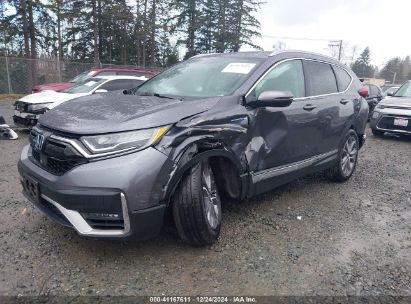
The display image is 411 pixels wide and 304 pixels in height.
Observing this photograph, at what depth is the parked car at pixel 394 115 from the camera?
878cm

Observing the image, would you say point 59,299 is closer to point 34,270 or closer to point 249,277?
point 34,270

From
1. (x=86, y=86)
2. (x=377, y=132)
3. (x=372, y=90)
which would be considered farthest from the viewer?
(x=372, y=90)

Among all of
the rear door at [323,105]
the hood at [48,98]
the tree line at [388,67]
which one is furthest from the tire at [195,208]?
the tree line at [388,67]

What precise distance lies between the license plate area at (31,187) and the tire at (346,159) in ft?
12.3

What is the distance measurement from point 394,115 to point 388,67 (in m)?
67.7

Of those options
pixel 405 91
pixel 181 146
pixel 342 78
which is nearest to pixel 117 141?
pixel 181 146

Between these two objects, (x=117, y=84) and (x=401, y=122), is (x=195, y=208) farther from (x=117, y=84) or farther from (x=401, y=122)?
(x=401, y=122)

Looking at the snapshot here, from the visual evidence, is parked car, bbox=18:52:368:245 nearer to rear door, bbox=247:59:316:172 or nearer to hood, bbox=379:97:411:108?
rear door, bbox=247:59:316:172

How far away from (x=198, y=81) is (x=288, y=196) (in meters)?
1.88

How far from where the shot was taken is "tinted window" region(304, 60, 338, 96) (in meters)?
4.20

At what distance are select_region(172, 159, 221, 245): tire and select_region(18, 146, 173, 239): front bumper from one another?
0.59ft

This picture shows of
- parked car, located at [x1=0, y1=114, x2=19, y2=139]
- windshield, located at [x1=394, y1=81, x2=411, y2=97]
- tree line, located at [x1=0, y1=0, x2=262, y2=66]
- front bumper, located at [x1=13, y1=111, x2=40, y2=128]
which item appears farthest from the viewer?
tree line, located at [x1=0, y1=0, x2=262, y2=66]

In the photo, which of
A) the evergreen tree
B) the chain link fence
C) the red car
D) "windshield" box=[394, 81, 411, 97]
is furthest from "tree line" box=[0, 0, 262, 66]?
the evergreen tree

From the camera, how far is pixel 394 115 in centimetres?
895
